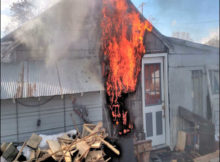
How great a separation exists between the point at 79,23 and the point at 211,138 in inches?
212

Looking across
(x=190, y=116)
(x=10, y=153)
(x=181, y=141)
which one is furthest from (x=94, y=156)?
(x=190, y=116)

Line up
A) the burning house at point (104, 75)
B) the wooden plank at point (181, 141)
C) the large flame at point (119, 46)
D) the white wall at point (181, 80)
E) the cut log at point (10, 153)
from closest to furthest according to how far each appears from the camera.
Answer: the cut log at point (10, 153) → the burning house at point (104, 75) → the large flame at point (119, 46) → the wooden plank at point (181, 141) → the white wall at point (181, 80)

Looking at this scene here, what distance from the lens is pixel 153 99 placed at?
6547 mm

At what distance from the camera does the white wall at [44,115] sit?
4867 mm

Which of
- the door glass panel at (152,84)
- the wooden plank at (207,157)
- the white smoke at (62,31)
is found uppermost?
the white smoke at (62,31)

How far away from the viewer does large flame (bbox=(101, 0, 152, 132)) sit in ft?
17.0

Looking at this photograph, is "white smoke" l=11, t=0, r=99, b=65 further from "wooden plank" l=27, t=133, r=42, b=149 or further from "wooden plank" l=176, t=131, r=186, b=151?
"wooden plank" l=176, t=131, r=186, b=151

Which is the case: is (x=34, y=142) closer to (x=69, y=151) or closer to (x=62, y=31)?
(x=69, y=151)

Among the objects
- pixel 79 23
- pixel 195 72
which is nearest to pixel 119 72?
pixel 79 23

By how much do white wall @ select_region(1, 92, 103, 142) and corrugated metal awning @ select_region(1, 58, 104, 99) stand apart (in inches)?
23.7

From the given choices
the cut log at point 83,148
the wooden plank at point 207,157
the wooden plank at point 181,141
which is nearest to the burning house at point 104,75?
the wooden plank at point 181,141

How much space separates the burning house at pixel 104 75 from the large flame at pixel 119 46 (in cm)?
3

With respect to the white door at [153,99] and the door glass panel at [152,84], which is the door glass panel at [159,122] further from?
the door glass panel at [152,84]

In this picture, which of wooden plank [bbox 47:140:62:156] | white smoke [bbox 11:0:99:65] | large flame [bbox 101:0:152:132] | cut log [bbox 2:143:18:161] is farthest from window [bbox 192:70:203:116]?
cut log [bbox 2:143:18:161]
